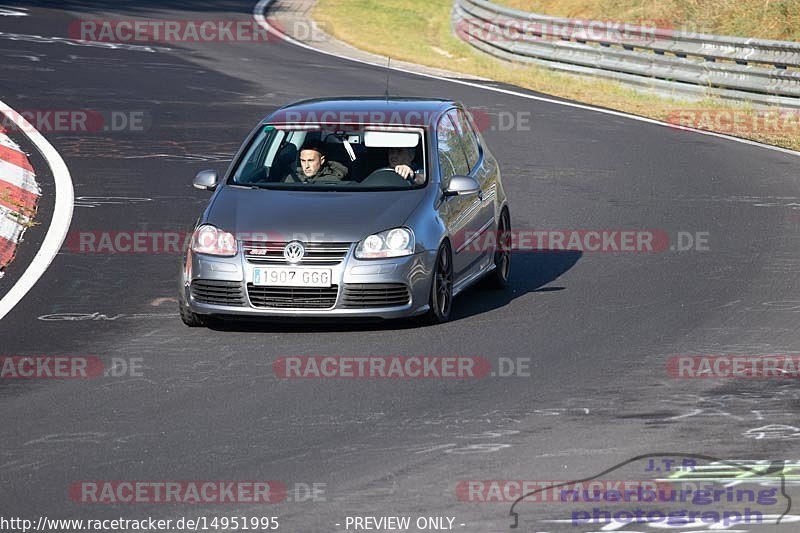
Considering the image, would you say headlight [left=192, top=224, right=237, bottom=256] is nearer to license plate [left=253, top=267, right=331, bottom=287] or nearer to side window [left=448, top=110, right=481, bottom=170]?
license plate [left=253, top=267, right=331, bottom=287]

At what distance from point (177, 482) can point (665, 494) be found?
2.29 metres

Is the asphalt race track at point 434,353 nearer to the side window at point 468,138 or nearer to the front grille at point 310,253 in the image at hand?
the front grille at point 310,253

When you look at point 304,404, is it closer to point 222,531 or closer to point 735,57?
point 222,531

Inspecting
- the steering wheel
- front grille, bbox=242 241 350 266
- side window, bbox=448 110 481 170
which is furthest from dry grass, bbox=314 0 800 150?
front grille, bbox=242 241 350 266

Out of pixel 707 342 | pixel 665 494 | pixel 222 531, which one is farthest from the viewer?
pixel 707 342

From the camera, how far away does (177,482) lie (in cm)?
738

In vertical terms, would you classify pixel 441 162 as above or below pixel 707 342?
above

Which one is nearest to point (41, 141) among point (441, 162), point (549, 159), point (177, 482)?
point (549, 159)

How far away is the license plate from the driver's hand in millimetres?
1409

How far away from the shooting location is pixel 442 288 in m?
11.2

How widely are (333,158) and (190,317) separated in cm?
182

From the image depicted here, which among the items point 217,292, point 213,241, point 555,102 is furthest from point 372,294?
point 555,102

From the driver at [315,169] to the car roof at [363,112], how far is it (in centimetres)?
42

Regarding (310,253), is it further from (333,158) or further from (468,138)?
(468,138)
